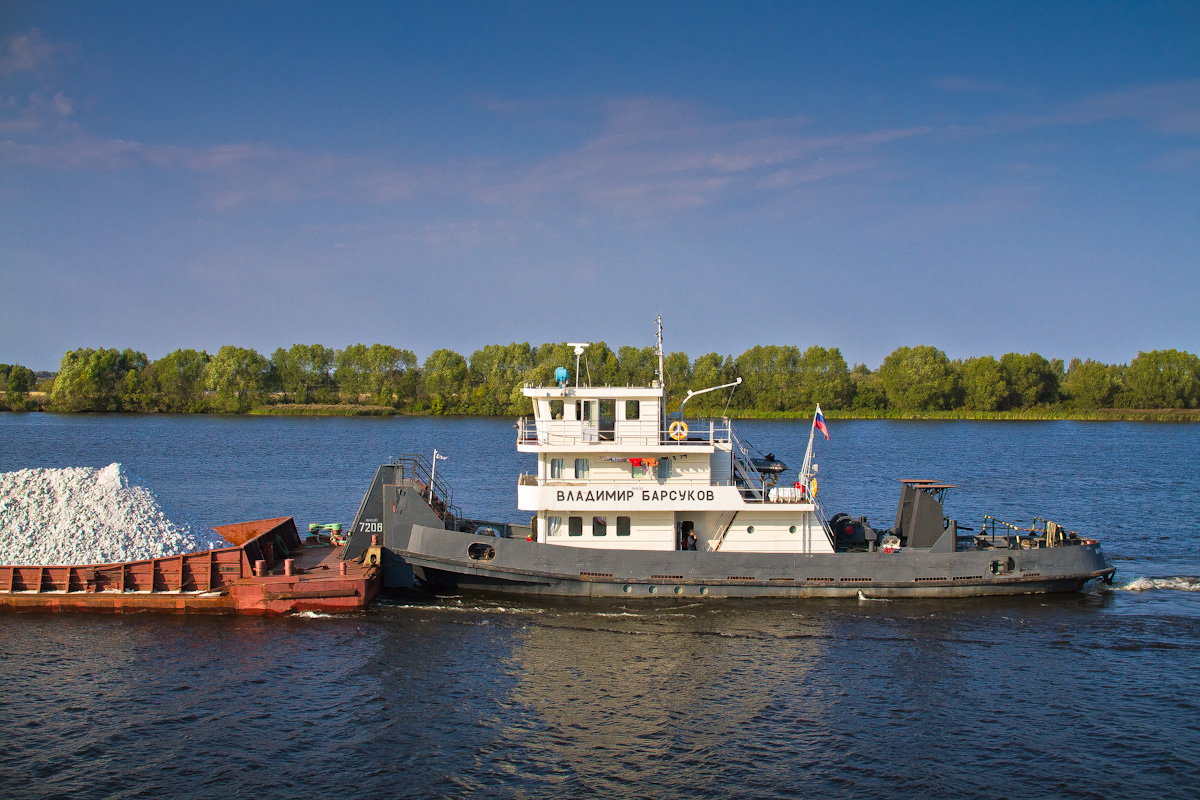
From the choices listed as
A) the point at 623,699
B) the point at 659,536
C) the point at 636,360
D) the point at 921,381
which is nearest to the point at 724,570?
the point at 659,536

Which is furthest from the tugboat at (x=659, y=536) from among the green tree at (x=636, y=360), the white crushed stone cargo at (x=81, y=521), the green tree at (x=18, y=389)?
the green tree at (x=18, y=389)

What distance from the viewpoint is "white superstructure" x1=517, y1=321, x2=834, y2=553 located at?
18984mm

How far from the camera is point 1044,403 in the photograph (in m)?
94.4

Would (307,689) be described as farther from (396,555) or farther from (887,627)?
(887,627)

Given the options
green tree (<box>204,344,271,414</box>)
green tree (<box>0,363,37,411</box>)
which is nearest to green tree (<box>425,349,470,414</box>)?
green tree (<box>204,344,271,414</box>)

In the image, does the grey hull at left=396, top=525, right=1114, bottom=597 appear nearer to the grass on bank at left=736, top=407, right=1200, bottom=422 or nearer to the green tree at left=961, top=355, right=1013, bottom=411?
the grass on bank at left=736, top=407, right=1200, bottom=422

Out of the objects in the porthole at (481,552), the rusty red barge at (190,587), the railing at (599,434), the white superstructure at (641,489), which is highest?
the railing at (599,434)

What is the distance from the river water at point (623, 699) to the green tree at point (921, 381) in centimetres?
7141

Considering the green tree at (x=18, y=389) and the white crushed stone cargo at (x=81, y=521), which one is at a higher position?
the green tree at (x=18, y=389)

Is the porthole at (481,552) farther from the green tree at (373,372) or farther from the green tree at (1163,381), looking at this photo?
the green tree at (1163,381)

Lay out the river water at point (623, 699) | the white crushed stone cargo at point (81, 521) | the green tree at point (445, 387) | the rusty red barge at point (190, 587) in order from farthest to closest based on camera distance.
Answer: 1. the green tree at point (445, 387)
2. the white crushed stone cargo at point (81, 521)
3. the rusty red barge at point (190, 587)
4. the river water at point (623, 699)

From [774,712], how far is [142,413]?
9604 centimetres

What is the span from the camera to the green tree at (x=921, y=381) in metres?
92.3

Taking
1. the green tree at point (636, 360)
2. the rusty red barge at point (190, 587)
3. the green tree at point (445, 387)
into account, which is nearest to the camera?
the rusty red barge at point (190, 587)
